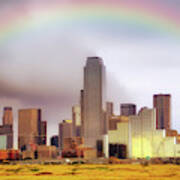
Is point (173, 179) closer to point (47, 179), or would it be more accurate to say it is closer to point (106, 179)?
point (106, 179)

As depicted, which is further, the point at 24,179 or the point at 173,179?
the point at 24,179

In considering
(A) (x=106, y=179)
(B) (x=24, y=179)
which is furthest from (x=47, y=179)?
(A) (x=106, y=179)

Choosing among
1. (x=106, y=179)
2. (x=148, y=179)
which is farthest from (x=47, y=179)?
(x=148, y=179)

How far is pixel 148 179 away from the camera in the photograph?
95.3 metres

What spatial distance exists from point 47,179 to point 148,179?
21241mm

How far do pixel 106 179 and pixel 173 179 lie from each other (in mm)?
14302

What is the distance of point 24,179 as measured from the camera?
10056cm

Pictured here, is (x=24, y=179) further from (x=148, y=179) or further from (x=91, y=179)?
(x=148, y=179)

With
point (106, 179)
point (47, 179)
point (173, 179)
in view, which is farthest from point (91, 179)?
point (173, 179)

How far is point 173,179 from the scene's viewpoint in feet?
308

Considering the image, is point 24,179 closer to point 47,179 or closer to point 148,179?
point 47,179

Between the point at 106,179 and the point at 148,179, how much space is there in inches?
363

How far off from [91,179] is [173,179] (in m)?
17.1

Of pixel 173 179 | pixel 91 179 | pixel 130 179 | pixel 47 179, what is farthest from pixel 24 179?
pixel 173 179
